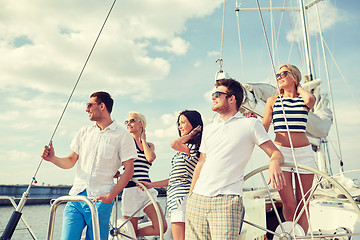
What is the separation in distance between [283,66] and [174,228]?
1.55m

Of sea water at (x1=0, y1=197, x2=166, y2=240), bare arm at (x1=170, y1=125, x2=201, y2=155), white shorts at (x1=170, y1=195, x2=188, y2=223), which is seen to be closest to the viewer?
white shorts at (x1=170, y1=195, x2=188, y2=223)

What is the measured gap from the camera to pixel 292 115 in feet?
8.01

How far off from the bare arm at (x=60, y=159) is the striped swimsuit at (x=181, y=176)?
821 mm

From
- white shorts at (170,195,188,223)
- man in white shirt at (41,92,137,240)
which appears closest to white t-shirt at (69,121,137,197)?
man in white shirt at (41,92,137,240)

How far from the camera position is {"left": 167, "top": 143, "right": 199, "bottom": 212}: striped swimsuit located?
2449mm

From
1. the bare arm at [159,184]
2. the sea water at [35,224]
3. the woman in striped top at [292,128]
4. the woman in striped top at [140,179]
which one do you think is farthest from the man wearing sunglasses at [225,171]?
the sea water at [35,224]

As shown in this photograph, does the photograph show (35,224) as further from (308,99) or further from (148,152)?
(308,99)

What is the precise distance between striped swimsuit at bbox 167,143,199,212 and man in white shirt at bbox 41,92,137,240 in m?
0.35

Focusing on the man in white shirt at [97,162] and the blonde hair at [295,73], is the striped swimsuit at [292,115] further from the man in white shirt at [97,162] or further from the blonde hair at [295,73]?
the man in white shirt at [97,162]

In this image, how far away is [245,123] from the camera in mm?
1826

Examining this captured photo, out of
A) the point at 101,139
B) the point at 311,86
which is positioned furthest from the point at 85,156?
the point at 311,86

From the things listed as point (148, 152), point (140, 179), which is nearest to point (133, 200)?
point (140, 179)

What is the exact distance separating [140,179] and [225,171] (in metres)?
1.65

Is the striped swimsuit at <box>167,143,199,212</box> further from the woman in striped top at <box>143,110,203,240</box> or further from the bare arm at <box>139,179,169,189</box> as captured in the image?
the bare arm at <box>139,179,169,189</box>
